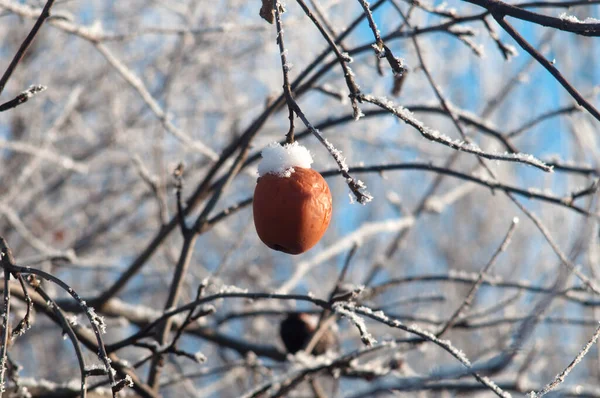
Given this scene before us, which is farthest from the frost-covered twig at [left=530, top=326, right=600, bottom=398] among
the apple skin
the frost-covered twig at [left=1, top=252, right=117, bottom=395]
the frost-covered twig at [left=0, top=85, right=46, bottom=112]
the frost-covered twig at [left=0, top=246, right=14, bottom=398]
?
the frost-covered twig at [left=0, top=85, right=46, bottom=112]

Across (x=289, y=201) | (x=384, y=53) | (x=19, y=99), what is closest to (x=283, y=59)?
(x=384, y=53)

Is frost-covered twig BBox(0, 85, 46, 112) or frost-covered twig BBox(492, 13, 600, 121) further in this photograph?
frost-covered twig BBox(0, 85, 46, 112)

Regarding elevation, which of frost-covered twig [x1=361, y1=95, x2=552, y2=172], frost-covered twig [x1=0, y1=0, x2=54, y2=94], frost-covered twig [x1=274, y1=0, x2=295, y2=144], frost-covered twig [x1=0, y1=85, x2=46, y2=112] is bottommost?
frost-covered twig [x1=361, y1=95, x2=552, y2=172]

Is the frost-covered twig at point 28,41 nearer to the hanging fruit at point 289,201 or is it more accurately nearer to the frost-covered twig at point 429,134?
the hanging fruit at point 289,201

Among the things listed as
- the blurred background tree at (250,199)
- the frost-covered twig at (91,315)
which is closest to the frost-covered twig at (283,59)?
the blurred background tree at (250,199)

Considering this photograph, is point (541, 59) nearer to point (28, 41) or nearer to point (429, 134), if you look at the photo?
point (429, 134)

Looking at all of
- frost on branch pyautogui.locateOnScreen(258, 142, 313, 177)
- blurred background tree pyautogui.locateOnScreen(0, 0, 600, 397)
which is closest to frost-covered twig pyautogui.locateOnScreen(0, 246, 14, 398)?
blurred background tree pyautogui.locateOnScreen(0, 0, 600, 397)

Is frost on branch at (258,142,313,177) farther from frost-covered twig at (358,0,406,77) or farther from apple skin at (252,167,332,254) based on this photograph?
frost-covered twig at (358,0,406,77)

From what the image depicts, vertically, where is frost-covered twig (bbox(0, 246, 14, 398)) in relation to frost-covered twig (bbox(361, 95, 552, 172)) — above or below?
below
